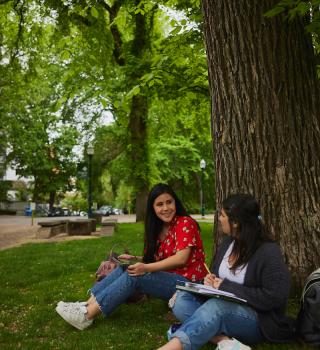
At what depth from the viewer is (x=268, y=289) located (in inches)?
130

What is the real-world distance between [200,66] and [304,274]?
7.70m

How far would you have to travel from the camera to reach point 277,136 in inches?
185

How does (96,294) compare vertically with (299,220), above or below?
below

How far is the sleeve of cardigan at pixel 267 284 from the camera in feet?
10.8

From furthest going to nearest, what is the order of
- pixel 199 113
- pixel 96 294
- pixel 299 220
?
pixel 199 113
pixel 299 220
pixel 96 294

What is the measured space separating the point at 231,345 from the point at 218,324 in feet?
0.59

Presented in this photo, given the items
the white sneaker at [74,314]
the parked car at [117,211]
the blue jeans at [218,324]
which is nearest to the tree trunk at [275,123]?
the blue jeans at [218,324]

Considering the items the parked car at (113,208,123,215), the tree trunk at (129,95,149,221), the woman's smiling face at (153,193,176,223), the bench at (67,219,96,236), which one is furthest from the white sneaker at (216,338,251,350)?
the parked car at (113,208,123,215)

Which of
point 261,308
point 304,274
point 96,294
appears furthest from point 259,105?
point 96,294

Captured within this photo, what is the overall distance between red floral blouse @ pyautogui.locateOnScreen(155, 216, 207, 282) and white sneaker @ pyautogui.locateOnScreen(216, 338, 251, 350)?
1162 millimetres

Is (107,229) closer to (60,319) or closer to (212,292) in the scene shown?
(60,319)

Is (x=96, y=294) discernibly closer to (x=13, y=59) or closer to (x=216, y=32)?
(x=216, y=32)

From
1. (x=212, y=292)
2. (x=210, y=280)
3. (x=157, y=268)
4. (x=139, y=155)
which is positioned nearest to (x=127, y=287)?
(x=157, y=268)

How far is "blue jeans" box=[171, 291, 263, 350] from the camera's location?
10.6 feet
